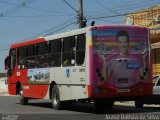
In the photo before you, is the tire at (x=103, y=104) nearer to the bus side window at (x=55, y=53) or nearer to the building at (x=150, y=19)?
the bus side window at (x=55, y=53)

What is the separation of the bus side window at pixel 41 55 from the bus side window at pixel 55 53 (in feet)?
1.94

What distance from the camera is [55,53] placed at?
21438 mm

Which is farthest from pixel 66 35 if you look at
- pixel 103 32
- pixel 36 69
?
pixel 36 69

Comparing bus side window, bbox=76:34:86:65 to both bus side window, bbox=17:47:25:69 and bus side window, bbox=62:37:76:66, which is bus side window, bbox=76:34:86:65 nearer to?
bus side window, bbox=62:37:76:66

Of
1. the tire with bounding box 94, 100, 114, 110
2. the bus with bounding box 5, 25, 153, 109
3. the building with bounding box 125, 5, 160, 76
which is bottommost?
the tire with bounding box 94, 100, 114, 110

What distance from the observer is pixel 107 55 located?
61.2 ft

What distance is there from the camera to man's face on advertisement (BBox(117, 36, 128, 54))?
62.0 ft

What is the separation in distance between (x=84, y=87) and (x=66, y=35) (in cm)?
269

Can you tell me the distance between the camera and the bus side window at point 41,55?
22.6m

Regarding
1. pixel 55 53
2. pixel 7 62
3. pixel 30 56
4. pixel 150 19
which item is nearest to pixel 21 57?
pixel 30 56

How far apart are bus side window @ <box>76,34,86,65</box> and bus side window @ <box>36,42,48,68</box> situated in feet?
11.1

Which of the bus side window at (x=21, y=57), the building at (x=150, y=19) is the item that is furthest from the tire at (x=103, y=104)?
the building at (x=150, y=19)

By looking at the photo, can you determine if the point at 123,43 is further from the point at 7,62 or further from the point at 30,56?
the point at 7,62

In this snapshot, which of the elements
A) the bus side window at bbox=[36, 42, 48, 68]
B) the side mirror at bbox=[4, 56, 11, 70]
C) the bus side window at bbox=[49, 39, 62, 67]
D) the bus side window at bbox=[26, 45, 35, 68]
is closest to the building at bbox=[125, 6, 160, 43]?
the side mirror at bbox=[4, 56, 11, 70]
